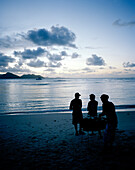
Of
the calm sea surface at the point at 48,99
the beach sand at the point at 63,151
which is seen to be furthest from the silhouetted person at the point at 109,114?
the calm sea surface at the point at 48,99

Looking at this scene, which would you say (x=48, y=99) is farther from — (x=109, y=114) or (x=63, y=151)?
(x=109, y=114)

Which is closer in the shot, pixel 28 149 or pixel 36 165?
pixel 36 165

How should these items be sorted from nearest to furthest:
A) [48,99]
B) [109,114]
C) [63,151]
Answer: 1. [109,114]
2. [63,151]
3. [48,99]

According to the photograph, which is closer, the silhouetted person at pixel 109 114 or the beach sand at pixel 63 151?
the beach sand at pixel 63 151

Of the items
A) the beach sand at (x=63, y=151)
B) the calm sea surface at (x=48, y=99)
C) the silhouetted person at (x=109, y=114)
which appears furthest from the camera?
the calm sea surface at (x=48, y=99)

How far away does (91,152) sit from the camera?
5215 mm

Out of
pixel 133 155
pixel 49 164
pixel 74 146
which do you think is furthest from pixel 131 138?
pixel 49 164

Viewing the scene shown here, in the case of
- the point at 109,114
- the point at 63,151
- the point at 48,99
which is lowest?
the point at 48,99

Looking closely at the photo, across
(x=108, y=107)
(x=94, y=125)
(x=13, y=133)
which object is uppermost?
(x=108, y=107)

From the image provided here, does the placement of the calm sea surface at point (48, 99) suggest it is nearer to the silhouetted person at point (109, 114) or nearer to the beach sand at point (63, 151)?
the beach sand at point (63, 151)

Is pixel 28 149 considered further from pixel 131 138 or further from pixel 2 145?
pixel 131 138

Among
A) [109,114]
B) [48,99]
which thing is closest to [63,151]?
[109,114]

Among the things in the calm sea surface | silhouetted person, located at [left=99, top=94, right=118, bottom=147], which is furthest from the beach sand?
the calm sea surface

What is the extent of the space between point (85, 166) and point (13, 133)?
15.6ft
